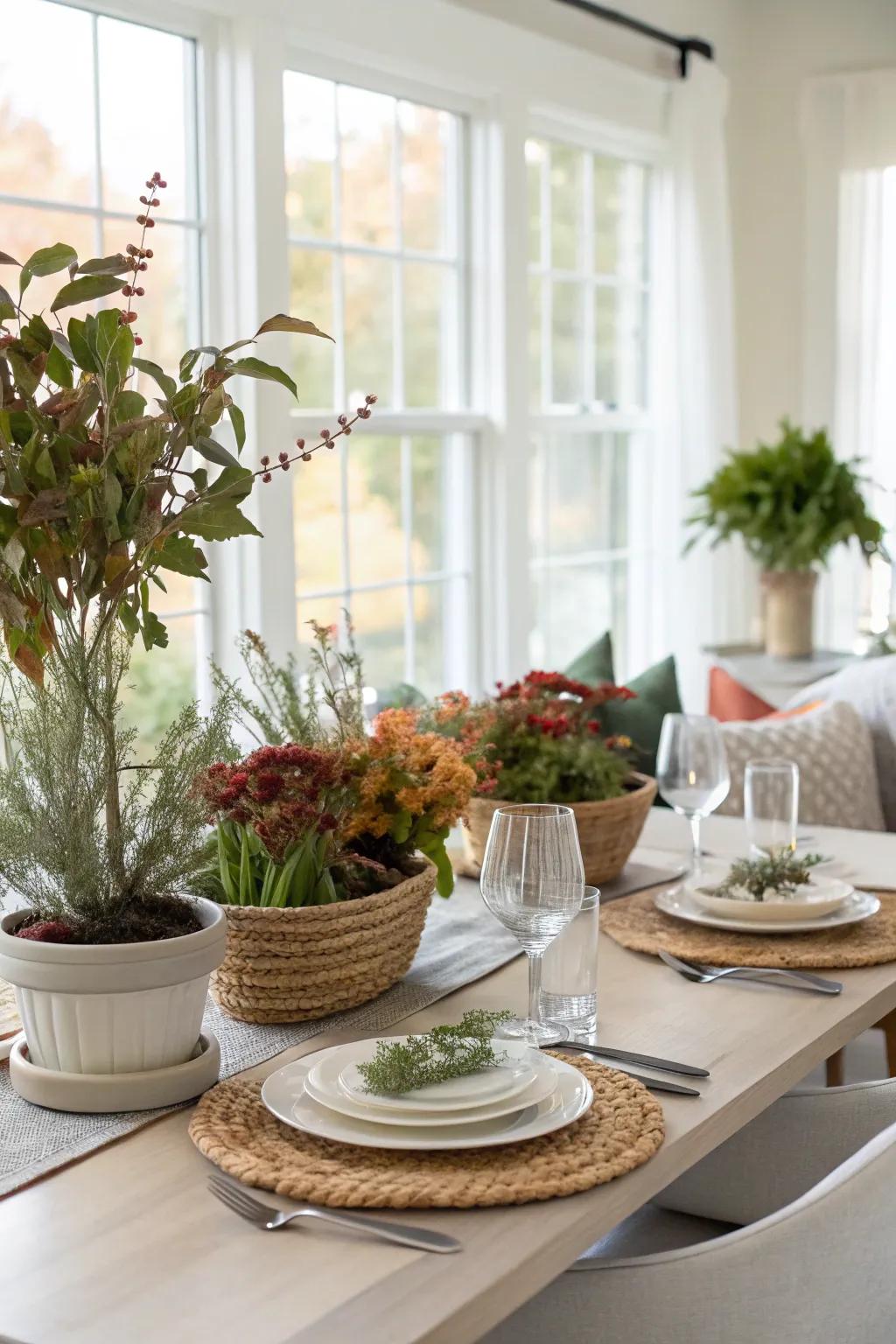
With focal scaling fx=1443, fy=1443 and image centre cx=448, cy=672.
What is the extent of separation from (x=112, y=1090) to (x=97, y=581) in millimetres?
425

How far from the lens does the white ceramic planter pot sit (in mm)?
1157

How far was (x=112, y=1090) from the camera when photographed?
1181mm

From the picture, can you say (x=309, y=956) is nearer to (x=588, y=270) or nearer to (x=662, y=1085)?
(x=662, y=1085)

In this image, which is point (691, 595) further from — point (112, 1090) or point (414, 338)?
point (112, 1090)

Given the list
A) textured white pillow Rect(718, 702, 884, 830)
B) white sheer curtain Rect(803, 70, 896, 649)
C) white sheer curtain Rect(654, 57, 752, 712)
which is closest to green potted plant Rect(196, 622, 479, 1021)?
textured white pillow Rect(718, 702, 884, 830)

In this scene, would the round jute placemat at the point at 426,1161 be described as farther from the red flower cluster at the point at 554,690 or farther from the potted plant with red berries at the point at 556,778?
the red flower cluster at the point at 554,690

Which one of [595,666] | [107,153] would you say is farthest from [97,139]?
[595,666]

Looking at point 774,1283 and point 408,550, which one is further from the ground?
point 408,550

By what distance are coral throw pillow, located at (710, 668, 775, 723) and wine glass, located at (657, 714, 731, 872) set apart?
66.0 inches

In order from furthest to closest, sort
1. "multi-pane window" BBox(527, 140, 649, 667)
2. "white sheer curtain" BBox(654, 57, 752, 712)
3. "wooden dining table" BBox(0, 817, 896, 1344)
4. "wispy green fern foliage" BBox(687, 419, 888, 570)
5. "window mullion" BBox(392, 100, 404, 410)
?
"white sheer curtain" BBox(654, 57, 752, 712), "multi-pane window" BBox(527, 140, 649, 667), "wispy green fern foliage" BBox(687, 419, 888, 570), "window mullion" BBox(392, 100, 404, 410), "wooden dining table" BBox(0, 817, 896, 1344)

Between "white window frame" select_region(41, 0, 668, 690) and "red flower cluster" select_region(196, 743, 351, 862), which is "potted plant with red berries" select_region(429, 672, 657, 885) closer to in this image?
"red flower cluster" select_region(196, 743, 351, 862)

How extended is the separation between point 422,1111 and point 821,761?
6.52 ft

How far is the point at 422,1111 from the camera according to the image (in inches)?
43.3

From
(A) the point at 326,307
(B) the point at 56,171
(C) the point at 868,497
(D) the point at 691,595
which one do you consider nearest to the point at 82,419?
(B) the point at 56,171
